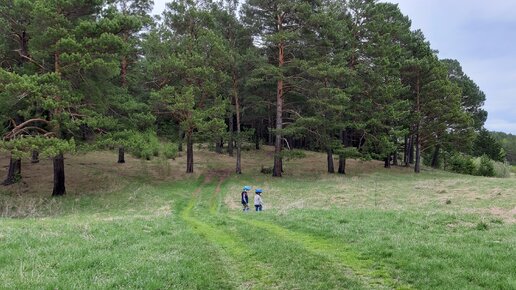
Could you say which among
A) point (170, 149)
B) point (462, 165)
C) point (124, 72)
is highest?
point (124, 72)

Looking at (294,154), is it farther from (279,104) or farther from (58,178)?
(58,178)

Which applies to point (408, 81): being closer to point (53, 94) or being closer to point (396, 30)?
point (396, 30)

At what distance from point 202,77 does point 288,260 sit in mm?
30268

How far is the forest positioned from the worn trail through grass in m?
15.9

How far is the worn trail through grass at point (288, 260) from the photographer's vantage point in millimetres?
8258

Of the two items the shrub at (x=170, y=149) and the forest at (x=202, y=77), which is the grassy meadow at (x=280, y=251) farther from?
the shrub at (x=170, y=149)

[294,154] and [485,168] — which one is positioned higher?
[294,154]

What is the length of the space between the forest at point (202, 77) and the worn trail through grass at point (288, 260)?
52.1 ft

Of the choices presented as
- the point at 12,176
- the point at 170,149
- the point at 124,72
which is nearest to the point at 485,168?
the point at 170,149

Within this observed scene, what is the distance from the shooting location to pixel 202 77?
37938 millimetres

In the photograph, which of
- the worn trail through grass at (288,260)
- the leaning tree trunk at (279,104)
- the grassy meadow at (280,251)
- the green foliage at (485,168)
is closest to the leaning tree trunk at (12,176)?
the grassy meadow at (280,251)

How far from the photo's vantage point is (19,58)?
104ft

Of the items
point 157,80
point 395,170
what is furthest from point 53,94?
point 395,170

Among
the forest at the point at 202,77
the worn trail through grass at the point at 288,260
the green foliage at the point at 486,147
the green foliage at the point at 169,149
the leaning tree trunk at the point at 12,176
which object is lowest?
the leaning tree trunk at the point at 12,176
